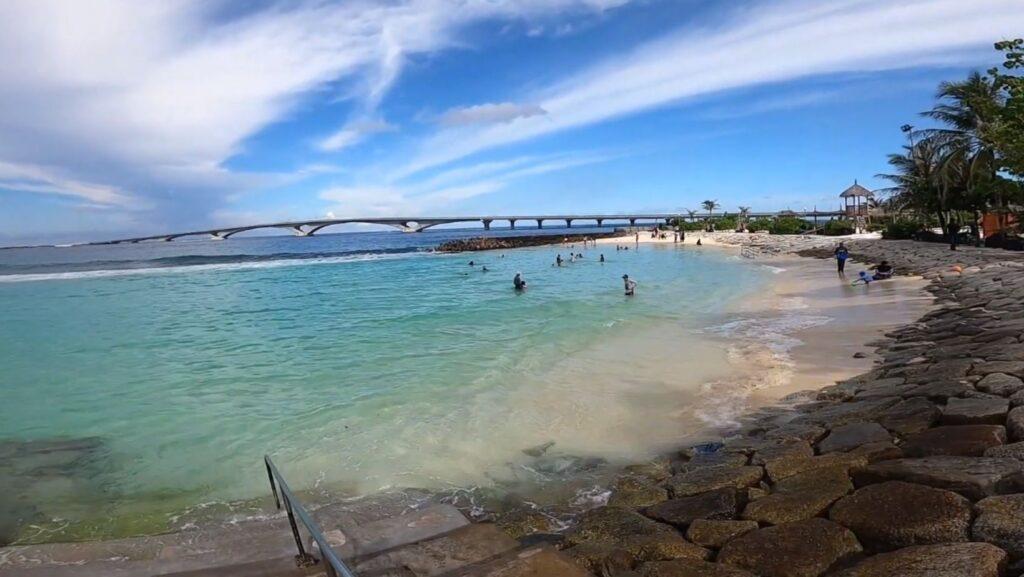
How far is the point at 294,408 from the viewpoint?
10.8 meters

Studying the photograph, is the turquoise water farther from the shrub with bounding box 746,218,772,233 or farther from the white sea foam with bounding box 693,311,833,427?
the shrub with bounding box 746,218,772,233

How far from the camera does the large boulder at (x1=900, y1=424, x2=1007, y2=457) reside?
5.03m

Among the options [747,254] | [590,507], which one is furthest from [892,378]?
[747,254]

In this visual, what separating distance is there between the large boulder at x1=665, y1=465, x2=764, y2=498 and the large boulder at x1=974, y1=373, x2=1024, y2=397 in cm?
313

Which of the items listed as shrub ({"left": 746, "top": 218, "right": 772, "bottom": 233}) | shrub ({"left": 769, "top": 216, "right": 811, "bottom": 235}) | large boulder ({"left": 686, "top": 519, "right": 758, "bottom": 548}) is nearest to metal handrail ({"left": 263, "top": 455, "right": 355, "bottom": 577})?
large boulder ({"left": 686, "top": 519, "right": 758, "bottom": 548})

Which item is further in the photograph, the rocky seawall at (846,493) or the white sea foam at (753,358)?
the white sea foam at (753,358)

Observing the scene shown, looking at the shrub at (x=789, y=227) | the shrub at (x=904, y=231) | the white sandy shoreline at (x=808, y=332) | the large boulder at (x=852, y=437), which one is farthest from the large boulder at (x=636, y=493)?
the shrub at (x=789, y=227)

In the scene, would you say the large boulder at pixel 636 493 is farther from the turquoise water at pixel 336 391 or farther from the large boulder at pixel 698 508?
the turquoise water at pixel 336 391

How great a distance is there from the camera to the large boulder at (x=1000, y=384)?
21.3 ft

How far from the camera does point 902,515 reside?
4059 mm

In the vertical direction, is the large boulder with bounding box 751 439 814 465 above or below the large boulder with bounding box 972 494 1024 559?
below

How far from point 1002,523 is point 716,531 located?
1.82 meters

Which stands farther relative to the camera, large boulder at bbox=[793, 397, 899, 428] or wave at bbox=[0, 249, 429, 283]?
wave at bbox=[0, 249, 429, 283]

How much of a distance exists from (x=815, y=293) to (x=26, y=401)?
24620 millimetres
